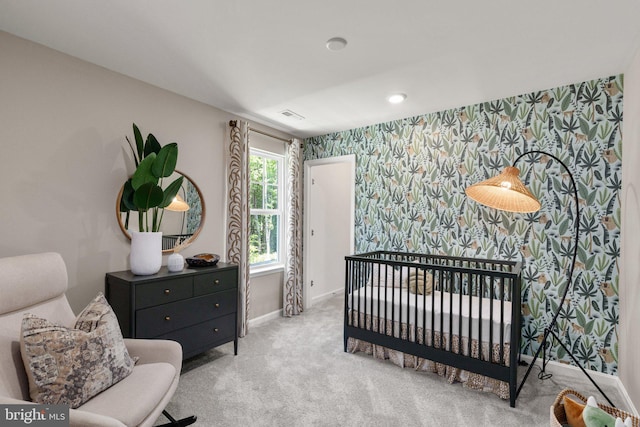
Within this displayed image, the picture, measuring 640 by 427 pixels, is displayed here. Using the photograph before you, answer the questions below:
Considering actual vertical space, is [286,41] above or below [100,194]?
above

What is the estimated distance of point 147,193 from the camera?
2303mm

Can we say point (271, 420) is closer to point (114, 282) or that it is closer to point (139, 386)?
point (139, 386)

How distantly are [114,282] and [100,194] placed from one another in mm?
683

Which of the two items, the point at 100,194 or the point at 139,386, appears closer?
the point at 139,386

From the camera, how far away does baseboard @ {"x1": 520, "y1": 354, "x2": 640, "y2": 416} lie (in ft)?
7.28

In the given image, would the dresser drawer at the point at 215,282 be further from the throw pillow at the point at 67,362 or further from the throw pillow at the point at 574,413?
the throw pillow at the point at 574,413

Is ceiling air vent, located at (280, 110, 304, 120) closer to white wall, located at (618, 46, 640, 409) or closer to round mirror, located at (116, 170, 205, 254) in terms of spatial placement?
round mirror, located at (116, 170, 205, 254)

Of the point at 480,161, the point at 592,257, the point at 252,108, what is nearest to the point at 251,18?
the point at 252,108

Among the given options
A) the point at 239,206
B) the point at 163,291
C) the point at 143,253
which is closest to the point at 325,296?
the point at 239,206

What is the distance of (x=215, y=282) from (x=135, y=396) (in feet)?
4.30

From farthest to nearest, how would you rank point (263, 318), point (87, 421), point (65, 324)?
point (263, 318)
point (65, 324)
point (87, 421)

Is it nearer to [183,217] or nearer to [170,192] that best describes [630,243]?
[170,192]

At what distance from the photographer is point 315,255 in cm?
471

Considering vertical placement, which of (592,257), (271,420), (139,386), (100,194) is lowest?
(271,420)
